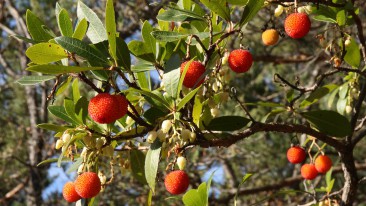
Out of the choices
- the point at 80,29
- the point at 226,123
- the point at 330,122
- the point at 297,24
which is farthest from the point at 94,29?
the point at 330,122

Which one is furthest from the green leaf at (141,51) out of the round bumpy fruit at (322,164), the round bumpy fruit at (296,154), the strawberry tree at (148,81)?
the round bumpy fruit at (322,164)

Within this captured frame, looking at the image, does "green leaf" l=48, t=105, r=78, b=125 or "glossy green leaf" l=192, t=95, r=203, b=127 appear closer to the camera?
"glossy green leaf" l=192, t=95, r=203, b=127

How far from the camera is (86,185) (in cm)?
144

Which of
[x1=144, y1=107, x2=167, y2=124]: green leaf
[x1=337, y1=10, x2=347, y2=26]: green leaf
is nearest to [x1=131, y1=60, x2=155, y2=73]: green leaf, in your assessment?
[x1=144, y1=107, x2=167, y2=124]: green leaf

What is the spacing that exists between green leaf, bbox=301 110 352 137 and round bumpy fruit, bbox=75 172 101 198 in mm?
726

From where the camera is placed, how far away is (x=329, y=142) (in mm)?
1850

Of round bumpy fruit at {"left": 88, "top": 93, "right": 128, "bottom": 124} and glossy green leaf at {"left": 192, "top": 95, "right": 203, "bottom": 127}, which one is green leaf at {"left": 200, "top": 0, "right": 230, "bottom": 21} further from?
round bumpy fruit at {"left": 88, "top": 93, "right": 128, "bottom": 124}

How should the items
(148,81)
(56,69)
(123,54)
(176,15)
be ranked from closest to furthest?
(56,69)
(123,54)
(176,15)
(148,81)

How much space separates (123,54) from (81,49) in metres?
0.11

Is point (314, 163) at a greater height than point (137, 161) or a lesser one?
lesser


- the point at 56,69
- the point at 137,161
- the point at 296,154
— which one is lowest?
the point at 296,154

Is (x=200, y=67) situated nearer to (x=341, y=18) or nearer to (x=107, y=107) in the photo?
(x=107, y=107)

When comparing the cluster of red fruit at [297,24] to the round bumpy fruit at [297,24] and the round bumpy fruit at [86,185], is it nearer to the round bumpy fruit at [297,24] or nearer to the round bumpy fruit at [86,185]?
the round bumpy fruit at [297,24]

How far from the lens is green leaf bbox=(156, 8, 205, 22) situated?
57.2 inches
